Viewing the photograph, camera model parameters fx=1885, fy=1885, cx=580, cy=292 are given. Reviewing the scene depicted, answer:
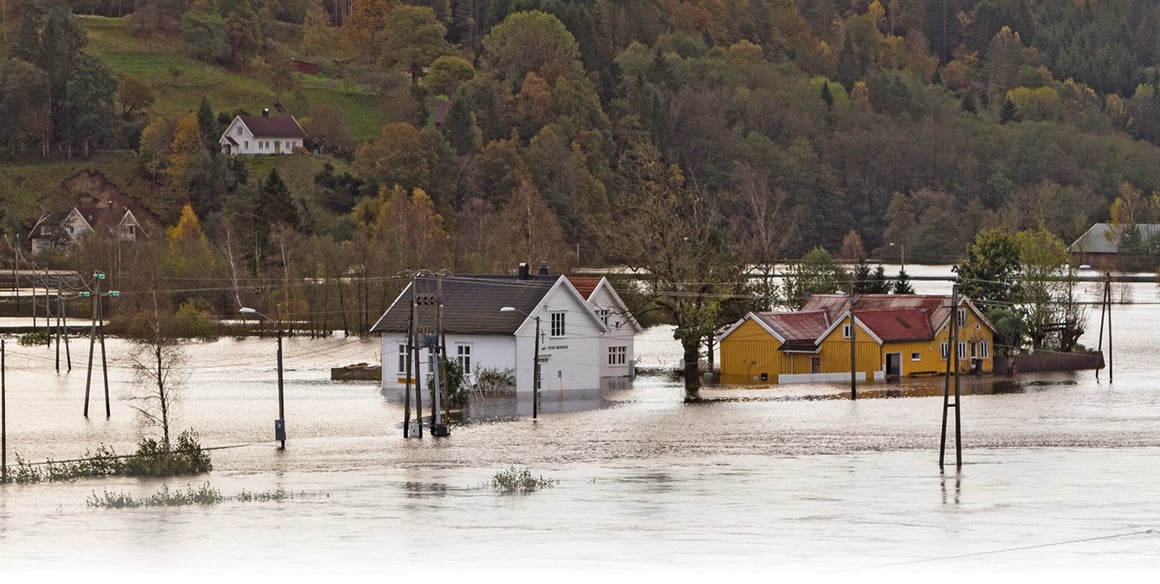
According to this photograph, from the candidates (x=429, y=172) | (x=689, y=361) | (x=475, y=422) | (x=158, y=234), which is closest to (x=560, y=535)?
(x=475, y=422)

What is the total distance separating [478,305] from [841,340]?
17.9 metres

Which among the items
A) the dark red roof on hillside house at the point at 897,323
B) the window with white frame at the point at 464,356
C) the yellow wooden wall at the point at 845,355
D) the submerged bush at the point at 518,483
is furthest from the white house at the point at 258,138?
the submerged bush at the point at 518,483

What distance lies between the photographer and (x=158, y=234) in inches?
6225

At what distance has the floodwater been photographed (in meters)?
36.9

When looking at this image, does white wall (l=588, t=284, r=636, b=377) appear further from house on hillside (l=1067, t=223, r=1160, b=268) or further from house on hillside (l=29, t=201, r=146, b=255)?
house on hillside (l=1067, t=223, r=1160, b=268)

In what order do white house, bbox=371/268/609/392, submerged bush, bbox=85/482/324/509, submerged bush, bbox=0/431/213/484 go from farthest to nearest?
white house, bbox=371/268/609/392, submerged bush, bbox=0/431/213/484, submerged bush, bbox=85/482/324/509

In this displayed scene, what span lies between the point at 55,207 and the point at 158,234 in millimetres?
15854

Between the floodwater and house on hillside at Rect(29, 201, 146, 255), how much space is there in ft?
271

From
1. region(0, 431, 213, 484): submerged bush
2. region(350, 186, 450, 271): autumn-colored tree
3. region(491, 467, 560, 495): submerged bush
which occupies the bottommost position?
region(491, 467, 560, 495): submerged bush

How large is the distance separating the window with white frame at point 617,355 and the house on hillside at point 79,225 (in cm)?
8145

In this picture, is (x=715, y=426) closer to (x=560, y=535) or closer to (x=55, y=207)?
(x=560, y=535)

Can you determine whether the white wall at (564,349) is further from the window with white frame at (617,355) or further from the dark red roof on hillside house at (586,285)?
the window with white frame at (617,355)

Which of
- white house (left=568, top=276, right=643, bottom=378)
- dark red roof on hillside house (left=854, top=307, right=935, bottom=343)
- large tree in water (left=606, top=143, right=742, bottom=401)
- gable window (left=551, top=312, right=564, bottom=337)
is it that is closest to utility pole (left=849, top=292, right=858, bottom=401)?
dark red roof on hillside house (left=854, top=307, right=935, bottom=343)

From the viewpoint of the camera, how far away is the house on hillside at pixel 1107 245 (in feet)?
624
